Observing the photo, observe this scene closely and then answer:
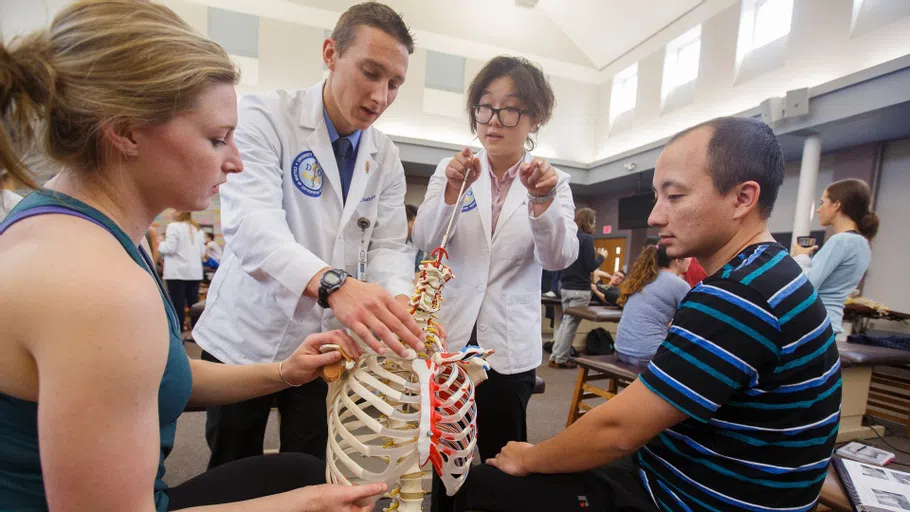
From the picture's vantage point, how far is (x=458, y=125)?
8328mm

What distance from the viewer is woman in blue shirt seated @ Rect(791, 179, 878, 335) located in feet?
9.50

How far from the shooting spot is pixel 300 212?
4.10 feet

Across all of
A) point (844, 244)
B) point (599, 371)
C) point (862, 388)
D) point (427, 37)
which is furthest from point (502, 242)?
point (427, 37)

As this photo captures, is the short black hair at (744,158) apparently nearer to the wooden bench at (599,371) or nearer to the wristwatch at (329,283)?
the wristwatch at (329,283)

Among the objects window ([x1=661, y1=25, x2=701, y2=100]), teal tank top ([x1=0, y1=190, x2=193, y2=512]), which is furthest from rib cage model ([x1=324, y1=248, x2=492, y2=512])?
window ([x1=661, y1=25, x2=701, y2=100])

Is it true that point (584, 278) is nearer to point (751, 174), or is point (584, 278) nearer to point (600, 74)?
point (751, 174)

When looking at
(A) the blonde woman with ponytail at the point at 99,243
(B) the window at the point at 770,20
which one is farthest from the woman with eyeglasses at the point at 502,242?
(B) the window at the point at 770,20

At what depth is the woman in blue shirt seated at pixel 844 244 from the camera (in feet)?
9.50

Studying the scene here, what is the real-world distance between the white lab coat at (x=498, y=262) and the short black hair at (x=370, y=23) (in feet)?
1.51

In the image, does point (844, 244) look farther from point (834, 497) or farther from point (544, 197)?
point (544, 197)

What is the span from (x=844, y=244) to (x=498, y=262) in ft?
9.30

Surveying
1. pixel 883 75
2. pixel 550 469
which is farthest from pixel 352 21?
pixel 883 75

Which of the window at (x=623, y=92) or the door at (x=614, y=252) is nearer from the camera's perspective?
the window at (x=623, y=92)

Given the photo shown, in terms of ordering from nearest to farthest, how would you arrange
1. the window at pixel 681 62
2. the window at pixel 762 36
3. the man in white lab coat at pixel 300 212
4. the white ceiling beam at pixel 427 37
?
the man in white lab coat at pixel 300 212
the window at pixel 762 36
the white ceiling beam at pixel 427 37
the window at pixel 681 62
